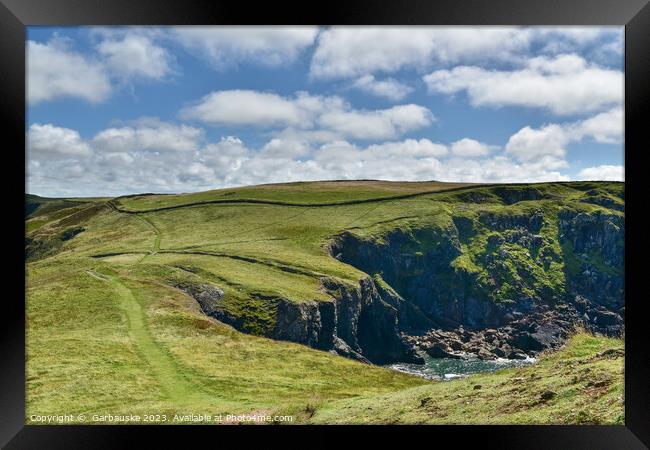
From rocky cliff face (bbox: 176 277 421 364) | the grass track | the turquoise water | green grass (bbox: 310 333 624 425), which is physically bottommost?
the turquoise water

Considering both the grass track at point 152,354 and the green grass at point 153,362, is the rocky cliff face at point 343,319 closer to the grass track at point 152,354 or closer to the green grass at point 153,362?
the green grass at point 153,362

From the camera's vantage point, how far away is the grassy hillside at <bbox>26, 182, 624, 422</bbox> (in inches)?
888

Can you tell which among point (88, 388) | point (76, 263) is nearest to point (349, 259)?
point (76, 263)

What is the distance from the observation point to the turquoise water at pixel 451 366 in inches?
3270

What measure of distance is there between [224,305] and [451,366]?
53.0 meters

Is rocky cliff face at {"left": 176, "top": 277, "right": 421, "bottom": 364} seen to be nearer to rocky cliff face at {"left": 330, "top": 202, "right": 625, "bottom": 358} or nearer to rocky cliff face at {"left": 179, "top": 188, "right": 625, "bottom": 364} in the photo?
rocky cliff face at {"left": 179, "top": 188, "right": 625, "bottom": 364}

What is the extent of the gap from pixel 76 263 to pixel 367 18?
62.5 m

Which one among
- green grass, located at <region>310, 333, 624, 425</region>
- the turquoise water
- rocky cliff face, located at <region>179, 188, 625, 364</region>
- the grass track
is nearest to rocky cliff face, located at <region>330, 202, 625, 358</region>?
rocky cliff face, located at <region>179, 188, 625, 364</region>

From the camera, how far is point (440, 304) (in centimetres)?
12275

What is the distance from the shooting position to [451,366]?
89625mm

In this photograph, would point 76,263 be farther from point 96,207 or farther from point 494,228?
point 494,228

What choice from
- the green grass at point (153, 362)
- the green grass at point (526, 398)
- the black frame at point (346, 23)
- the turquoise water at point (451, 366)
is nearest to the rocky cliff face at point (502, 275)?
the turquoise water at point (451, 366)

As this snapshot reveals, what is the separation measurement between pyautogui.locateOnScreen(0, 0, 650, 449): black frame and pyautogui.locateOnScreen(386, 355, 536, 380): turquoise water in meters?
73.1

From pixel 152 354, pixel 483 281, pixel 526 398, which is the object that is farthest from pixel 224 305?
pixel 483 281
